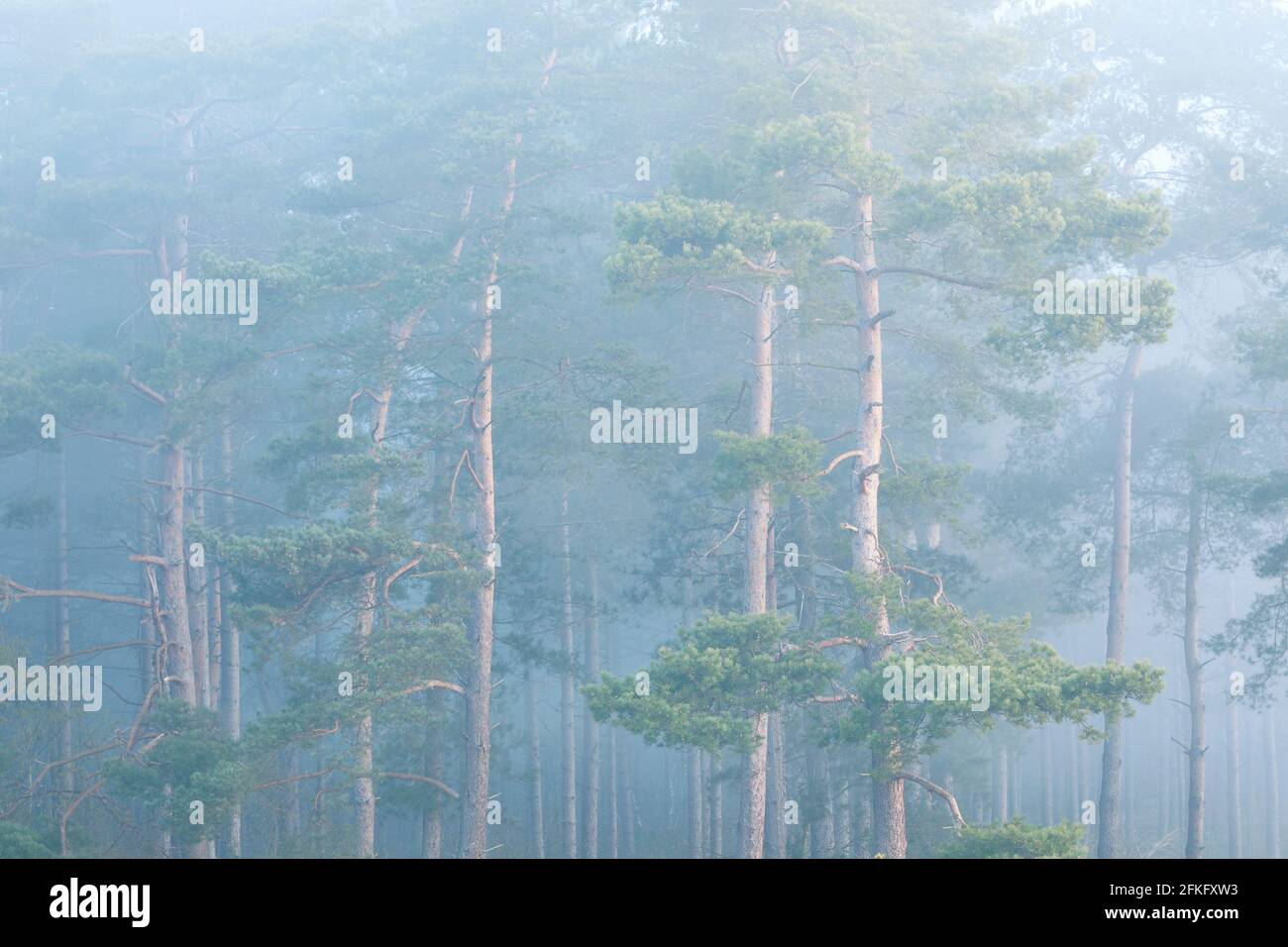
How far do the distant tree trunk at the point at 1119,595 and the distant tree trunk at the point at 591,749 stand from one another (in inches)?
344

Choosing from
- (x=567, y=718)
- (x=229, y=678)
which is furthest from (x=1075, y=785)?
(x=229, y=678)

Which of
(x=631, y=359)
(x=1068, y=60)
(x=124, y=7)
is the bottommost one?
(x=631, y=359)

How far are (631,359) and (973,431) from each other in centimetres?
1652

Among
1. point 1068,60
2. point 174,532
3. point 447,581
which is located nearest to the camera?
point 447,581

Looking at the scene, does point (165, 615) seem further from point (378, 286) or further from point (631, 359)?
point (631, 359)

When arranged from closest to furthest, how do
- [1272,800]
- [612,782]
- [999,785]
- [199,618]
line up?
1. [199,618]
2. [612,782]
3. [999,785]
4. [1272,800]

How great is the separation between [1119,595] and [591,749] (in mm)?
10596

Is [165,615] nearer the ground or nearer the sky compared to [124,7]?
nearer the ground

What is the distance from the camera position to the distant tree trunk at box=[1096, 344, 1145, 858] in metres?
19.3

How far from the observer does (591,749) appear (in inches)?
960

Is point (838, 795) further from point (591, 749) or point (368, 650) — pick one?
point (368, 650)

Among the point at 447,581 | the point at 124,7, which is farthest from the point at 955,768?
the point at 124,7

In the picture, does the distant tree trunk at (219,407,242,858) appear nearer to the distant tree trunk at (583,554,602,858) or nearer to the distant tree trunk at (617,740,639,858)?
the distant tree trunk at (583,554,602,858)

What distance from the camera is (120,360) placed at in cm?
1856
